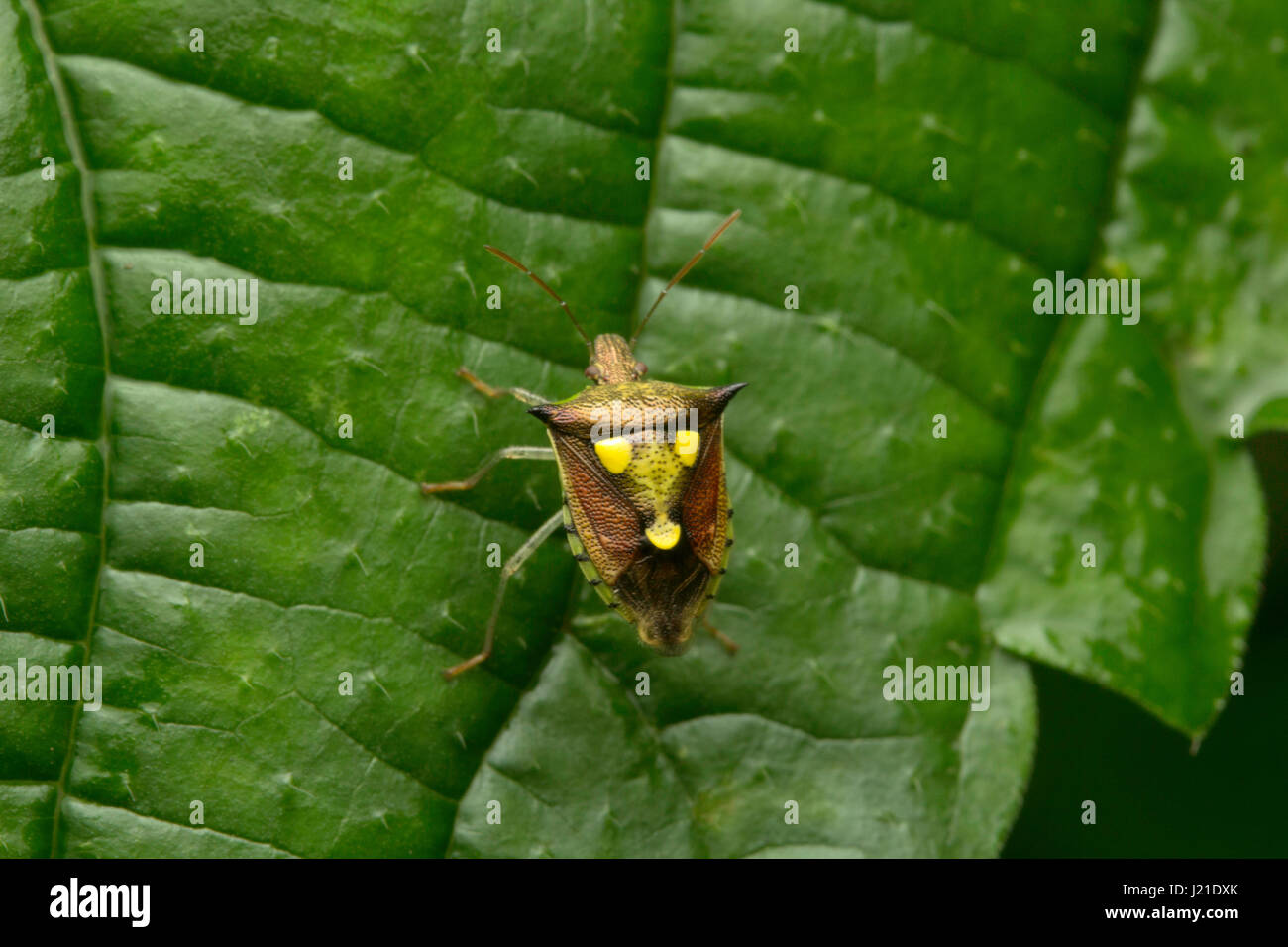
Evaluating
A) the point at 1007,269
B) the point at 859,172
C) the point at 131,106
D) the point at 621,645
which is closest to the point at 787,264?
the point at 859,172

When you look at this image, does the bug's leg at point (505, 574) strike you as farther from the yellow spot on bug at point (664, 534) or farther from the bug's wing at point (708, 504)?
the bug's wing at point (708, 504)

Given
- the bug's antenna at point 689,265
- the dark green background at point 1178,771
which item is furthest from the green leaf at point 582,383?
the dark green background at point 1178,771

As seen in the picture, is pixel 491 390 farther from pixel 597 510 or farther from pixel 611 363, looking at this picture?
pixel 597 510

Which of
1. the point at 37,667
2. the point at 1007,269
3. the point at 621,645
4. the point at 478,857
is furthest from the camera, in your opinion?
A: the point at 1007,269

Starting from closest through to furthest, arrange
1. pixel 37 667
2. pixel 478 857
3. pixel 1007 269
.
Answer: pixel 37 667 → pixel 478 857 → pixel 1007 269

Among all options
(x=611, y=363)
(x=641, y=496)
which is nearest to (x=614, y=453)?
(x=641, y=496)

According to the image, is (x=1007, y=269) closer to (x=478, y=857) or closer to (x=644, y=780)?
(x=644, y=780)

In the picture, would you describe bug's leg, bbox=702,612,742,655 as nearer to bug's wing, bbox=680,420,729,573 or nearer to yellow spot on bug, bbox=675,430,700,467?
bug's wing, bbox=680,420,729,573

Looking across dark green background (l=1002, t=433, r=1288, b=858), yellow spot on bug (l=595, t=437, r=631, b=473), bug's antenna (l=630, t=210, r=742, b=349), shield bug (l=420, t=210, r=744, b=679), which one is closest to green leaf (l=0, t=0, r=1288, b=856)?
bug's antenna (l=630, t=210, r=742, b=349)
